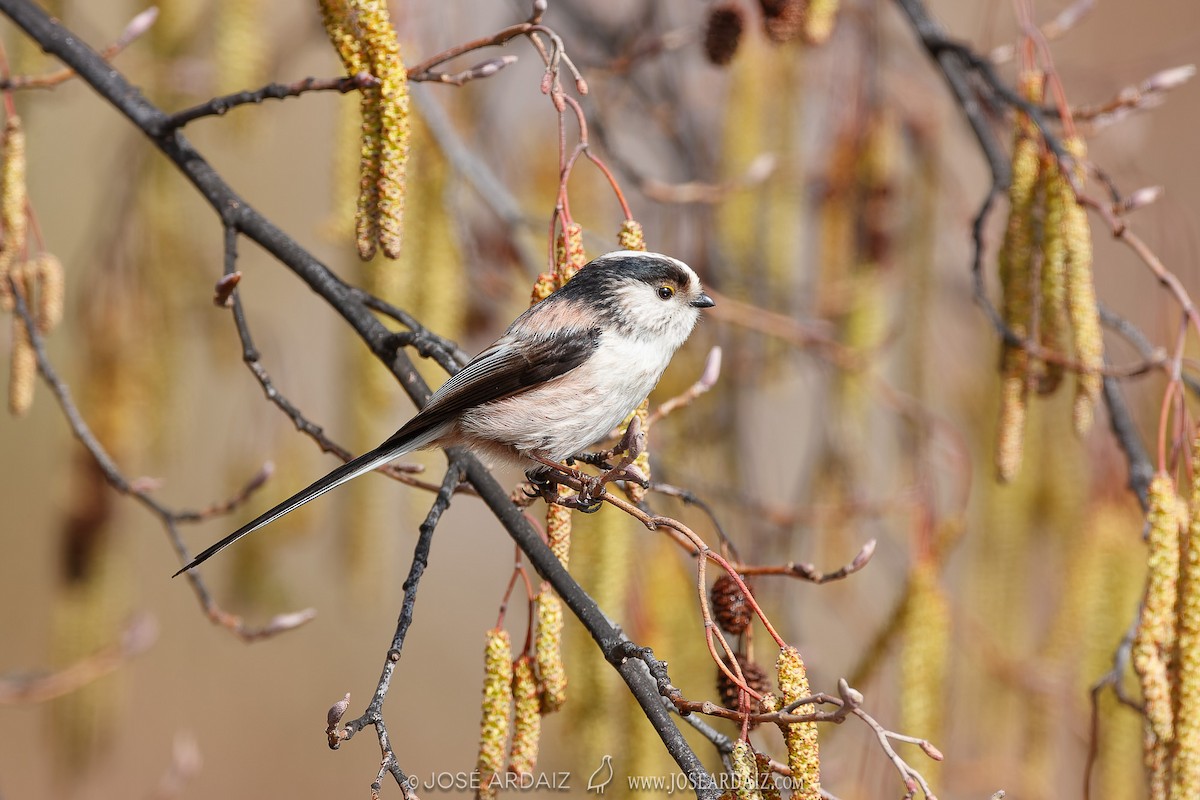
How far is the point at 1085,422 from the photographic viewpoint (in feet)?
4.32

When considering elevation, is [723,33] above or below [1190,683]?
above

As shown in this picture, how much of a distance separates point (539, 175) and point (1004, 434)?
135 cm

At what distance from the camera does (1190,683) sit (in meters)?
1.10

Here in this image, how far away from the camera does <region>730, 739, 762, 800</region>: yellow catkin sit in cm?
87

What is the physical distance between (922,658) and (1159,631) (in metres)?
0.33

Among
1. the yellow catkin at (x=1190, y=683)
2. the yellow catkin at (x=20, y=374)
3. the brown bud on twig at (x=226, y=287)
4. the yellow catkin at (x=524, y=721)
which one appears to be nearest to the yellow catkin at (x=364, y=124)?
the brown bud on twig at (x=226, y=287)

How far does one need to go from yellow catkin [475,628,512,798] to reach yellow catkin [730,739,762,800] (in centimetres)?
29

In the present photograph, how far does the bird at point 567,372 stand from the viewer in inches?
55.0

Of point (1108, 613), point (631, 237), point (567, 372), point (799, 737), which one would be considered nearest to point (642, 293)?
point (567, 372)

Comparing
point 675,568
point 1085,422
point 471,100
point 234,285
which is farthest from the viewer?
point 471,100

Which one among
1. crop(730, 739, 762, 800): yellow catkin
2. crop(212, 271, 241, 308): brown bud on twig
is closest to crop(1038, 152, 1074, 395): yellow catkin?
crop(730, 739, 762, 800): yellow catkin

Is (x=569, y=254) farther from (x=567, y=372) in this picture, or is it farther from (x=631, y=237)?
(x=567, y=372)

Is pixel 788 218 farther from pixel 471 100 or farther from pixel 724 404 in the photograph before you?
pixel 471 100

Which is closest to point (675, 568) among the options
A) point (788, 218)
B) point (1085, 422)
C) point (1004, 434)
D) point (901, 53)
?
point (1004, 434)
